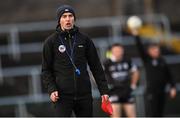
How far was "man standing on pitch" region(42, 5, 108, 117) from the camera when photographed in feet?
32.8

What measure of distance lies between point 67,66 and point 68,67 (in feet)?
0.06

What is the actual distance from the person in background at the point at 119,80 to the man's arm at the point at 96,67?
16.0ft

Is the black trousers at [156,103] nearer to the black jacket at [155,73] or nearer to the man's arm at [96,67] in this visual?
the black jacket at [155,73]

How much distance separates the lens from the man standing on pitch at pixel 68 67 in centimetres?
998

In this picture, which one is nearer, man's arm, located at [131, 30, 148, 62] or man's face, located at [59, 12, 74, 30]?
man's face, located at [59, 12, 74, 30]

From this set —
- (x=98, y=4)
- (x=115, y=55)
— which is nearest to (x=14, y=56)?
(x=98, y=4)

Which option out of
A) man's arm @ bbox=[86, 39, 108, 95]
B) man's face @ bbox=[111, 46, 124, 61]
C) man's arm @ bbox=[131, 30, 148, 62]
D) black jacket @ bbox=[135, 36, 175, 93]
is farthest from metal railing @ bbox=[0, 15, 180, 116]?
man's arm @ bbox=[86, 39, 108, 95]

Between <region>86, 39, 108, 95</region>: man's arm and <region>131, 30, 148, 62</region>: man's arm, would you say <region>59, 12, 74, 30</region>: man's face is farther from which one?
<region>131, 30, 148, 62</region>: man's arm

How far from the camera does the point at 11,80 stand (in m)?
18.9

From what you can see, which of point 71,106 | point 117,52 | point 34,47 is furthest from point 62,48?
point 34,47

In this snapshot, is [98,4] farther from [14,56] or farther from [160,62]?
[160,62]

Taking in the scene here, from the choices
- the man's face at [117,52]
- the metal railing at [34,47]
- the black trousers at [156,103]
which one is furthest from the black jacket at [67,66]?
the metal railing at [34,47]

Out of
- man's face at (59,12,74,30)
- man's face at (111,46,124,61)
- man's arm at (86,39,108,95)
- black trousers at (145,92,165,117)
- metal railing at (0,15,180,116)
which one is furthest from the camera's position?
metal railing at (0,15,180,116)

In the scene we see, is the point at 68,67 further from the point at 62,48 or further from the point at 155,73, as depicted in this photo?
the point at 155,73
